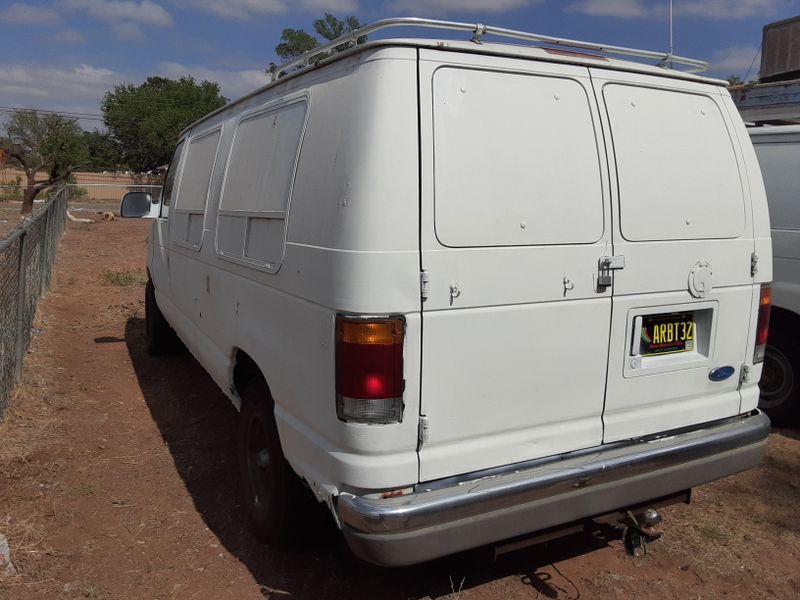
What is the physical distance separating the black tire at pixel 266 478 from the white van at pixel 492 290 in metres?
0.02

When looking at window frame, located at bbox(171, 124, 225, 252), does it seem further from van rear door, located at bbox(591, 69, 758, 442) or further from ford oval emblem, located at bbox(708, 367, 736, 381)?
ford oval emblem, located at bbox(708, 367, 736, 381)

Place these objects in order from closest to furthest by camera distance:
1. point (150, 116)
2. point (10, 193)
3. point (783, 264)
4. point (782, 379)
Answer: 1. point (783, 264)
2. point (782, 379)
3. point (10, 193)
4. point (150, 116)

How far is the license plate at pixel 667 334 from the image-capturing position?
299cm

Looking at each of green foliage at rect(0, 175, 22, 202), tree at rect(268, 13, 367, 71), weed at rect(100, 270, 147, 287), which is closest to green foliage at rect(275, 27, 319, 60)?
tree at rect(268, 13, 367, 71)

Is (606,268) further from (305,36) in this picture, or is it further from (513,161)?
(305,36)

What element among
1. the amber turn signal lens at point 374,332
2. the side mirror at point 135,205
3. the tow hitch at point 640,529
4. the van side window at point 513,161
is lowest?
the tow hitch at point 640,529

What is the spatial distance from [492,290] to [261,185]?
1383mm

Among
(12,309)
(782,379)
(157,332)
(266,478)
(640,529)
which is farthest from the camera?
(157,332)

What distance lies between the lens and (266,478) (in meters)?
3.43

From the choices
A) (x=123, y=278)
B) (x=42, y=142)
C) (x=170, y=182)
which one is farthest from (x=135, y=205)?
(x=42, y=142)

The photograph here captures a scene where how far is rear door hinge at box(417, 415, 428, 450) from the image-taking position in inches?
100

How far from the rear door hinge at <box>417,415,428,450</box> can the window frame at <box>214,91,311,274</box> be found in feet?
3.12

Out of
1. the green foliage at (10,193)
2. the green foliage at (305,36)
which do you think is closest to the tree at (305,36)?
the green foliage at (305,36)

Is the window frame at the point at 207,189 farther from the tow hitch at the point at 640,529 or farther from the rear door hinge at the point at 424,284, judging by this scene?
the tow hitch at the point at 640,529
